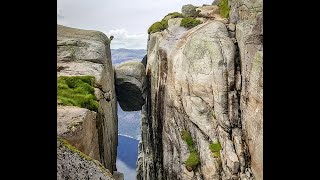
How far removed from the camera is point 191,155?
1176 inches

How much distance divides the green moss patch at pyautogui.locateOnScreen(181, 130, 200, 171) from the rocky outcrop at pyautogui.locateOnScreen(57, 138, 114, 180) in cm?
2038

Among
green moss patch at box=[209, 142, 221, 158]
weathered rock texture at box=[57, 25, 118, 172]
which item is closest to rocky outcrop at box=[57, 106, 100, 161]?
weathered rock texture at box=[57, 25, 118, 172]

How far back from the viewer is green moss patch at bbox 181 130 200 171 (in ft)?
96.2

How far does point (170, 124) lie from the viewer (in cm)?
3400

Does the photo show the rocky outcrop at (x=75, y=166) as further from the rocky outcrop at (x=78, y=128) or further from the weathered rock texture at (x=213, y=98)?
the weathered rock texture at (x=213, y=98)

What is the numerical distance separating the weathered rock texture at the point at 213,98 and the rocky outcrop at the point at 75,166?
16412mm

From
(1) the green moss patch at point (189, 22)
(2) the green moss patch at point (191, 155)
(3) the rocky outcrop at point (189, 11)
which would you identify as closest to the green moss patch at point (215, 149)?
(2) the green moss patch at point (191, 155)

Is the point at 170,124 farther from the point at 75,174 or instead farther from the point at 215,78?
the point at 75,174

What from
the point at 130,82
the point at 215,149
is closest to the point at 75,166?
the point at 215,149

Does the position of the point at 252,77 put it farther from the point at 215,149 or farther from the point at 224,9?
the point at 224,9

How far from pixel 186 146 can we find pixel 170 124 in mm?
3683
